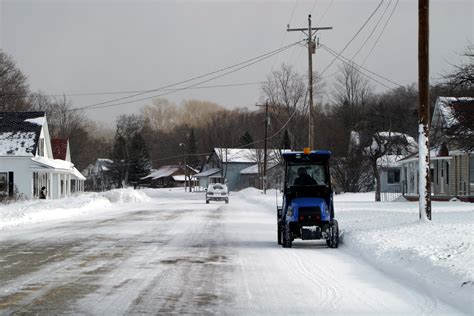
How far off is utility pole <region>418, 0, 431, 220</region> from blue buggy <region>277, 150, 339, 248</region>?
9.92 ft

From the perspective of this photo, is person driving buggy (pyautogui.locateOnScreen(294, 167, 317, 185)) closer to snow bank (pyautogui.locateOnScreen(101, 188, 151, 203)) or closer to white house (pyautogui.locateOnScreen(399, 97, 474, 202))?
white house (pyautogui.locateOnScreen(399, 97, 474, 202))

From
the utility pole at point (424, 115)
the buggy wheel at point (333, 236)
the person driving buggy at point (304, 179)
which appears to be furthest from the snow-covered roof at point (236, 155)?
the buggy wheel at point (333, 236)

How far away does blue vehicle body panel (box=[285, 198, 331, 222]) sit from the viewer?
1667 cm

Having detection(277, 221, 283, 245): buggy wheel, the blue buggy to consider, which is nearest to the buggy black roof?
the blue buggy

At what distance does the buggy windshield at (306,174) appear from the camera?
57.3ft

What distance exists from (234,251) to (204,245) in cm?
172

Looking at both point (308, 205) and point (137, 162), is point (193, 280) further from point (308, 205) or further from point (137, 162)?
point (137, 162)

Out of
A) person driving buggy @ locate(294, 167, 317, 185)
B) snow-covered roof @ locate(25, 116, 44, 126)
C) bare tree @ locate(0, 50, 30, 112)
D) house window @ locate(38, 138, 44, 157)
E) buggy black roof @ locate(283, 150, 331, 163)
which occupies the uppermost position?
bare tree @ locate(0, 50, 30, 112)

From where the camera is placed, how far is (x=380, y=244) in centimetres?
1496

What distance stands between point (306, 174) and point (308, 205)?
1.10 m

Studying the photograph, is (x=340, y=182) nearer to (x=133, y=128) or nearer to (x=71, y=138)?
(x=71, y=138)

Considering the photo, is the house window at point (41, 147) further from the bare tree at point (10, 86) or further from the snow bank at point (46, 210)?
the bare tree at point (10, 86)

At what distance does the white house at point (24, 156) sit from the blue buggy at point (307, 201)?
3408 cm

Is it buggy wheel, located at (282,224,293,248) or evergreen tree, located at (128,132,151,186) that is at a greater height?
evergreen tree, located at (128,132,151,186)
